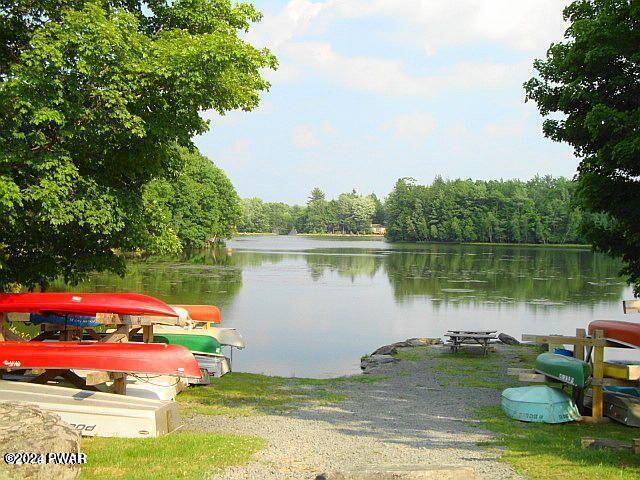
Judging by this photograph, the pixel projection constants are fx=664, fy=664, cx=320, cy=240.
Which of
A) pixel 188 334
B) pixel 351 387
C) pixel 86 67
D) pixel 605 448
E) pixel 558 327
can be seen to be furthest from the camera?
pixel 558 327

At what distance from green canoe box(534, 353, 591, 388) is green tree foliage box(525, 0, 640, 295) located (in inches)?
109

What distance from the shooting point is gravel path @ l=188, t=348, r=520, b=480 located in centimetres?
787

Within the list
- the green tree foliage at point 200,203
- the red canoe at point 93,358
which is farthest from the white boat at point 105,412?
the green tree foliage at point 200,203

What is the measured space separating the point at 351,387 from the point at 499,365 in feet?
17.8

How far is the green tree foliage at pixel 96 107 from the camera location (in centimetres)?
1048

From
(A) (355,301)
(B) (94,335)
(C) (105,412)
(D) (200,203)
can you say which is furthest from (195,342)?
(D) (200,203)

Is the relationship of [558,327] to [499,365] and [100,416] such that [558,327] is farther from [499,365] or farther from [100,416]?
[100,416]

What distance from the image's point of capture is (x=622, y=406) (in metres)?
10.7

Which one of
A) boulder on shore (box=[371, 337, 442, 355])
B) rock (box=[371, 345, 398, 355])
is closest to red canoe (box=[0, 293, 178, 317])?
rock (box=[371, 345, 398, 355])

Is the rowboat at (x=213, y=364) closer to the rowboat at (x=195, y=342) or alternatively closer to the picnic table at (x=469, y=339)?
the rowboat at (x=195, y=342)

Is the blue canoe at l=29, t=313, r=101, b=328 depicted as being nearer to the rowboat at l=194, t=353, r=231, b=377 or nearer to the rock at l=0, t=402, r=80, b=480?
the rowboat at l=194, t=353, r=231, b=377

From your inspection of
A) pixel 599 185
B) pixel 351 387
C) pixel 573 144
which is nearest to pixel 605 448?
pixel 599 185

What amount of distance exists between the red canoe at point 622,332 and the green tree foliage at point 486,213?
103663 millimetres

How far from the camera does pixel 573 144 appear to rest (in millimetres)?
14766
